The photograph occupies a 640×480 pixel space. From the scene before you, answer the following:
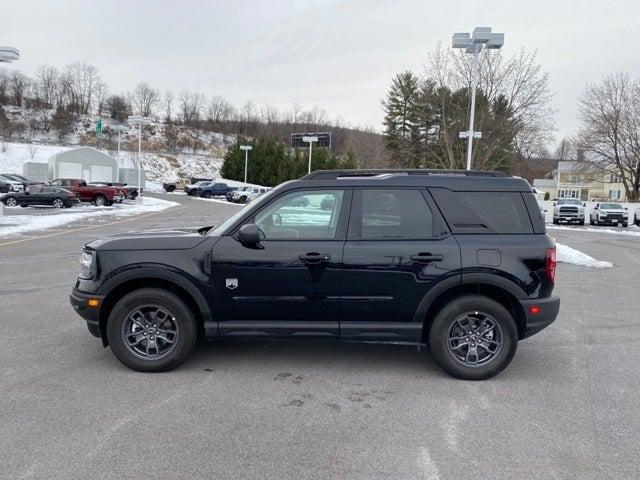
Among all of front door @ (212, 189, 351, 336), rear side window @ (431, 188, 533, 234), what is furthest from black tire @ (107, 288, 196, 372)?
rear side window @ (431, 188, 533, 234)

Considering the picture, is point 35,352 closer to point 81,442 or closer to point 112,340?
point 112,340

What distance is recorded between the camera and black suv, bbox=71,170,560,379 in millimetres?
Result: 4656

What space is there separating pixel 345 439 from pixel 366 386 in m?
1.03

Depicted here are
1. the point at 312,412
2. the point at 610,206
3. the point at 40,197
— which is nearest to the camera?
the point at 312,412

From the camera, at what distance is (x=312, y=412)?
4.02 m

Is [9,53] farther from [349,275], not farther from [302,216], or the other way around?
[349,275]

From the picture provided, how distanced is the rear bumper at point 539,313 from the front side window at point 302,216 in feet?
6.37

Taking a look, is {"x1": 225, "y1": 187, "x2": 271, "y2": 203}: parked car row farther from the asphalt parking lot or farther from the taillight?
the taillight

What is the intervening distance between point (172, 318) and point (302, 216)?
155cm

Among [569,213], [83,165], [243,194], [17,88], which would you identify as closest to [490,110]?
[569,213]

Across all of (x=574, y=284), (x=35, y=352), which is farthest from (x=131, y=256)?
(x=574, y=284)

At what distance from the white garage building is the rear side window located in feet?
186

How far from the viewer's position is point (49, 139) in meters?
105

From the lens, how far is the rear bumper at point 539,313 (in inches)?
187
